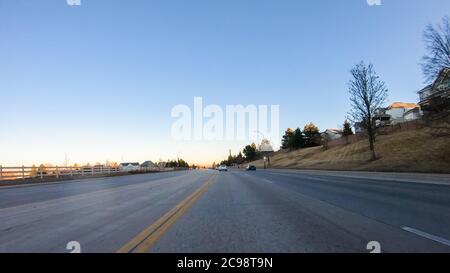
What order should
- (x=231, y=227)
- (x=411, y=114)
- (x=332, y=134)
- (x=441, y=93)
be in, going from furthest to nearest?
(x=332, y=134)
(x=411, y=114)
(x=441, y=93)
(x=231, y=227)

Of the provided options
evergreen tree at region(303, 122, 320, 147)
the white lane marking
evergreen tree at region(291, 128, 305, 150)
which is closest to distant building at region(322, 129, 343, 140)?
evergreen tree at region(303, 122, 320, 147)

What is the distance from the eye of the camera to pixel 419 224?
30.2ft

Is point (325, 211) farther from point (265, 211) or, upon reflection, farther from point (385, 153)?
point (385, 153)

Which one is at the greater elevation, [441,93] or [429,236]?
[441,93]

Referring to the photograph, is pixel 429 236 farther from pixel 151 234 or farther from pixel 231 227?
pixel 151 234

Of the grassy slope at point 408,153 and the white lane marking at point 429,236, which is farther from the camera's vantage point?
the grassy slope at point 408,153

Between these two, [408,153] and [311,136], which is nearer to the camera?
[408,153]

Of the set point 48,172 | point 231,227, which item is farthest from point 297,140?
point 231,227

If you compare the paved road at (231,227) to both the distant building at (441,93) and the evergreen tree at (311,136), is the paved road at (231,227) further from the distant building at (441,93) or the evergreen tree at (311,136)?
the evergreen tree at (311,136)

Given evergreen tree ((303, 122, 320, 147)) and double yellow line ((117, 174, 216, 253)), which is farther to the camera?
evergreen tree ((303, 122, 320, 147))

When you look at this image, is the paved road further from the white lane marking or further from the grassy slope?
the grassy slope

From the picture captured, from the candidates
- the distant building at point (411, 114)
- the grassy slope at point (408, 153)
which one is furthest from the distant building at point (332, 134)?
the grassy slope at point (408, 153)

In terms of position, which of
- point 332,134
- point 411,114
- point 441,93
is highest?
point 411,114
